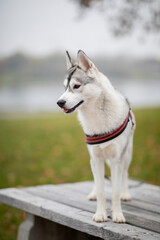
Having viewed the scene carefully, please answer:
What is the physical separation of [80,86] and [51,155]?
5586 millimetres

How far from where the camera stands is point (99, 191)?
3113mm

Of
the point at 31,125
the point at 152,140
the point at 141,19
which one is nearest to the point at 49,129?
the point at 31,125

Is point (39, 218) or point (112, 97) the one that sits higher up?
point (112, 97)

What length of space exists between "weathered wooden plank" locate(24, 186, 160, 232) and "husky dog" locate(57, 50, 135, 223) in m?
0.20

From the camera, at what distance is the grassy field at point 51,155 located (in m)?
6.79

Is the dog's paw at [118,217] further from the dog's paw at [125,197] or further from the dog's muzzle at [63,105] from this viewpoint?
the dog's muzzle at [63,105]

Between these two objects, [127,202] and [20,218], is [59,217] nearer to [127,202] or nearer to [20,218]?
[127,202]

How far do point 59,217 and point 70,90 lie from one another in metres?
1.34

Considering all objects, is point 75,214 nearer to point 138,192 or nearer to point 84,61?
point 138,192

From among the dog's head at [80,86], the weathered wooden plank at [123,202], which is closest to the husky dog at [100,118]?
the dog's head at [80,86]

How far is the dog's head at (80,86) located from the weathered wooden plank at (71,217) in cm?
110

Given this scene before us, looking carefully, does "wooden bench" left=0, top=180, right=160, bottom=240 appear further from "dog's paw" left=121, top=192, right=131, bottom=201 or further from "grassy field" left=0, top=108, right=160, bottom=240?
"grassy field" left=0, top=108, right=160, bottom=240

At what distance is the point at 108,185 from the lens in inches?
181

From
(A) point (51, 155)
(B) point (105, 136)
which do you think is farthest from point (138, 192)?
(A) point (51, 155)
